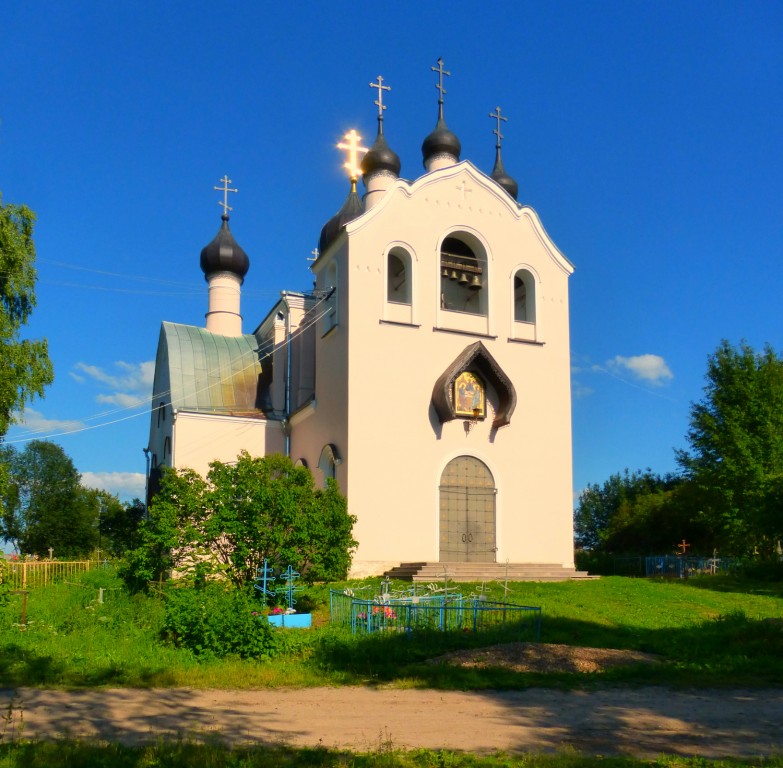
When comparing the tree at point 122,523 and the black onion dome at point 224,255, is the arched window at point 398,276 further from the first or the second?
the tree at point 122,523

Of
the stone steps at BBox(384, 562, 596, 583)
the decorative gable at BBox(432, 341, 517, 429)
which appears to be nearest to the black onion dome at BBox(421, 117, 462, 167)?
the decorative gable at BBox(432, 341, 517, 429)

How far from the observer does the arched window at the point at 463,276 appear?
1980cm

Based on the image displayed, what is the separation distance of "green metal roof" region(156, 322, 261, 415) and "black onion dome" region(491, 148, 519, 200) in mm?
8951

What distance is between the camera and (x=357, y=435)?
17.7 meters

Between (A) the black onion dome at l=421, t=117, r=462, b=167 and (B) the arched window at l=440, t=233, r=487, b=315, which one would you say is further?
(A) the black onion dome at l=421, t=117, r=462, b=167

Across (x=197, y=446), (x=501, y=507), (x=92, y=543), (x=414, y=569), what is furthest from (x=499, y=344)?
(x=92, y=543)

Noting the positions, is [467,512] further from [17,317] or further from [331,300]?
[17,317]

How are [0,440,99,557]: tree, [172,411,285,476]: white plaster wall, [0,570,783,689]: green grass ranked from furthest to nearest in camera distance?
[0,440,99,557]: tree → [172,411,285,476]: white plaster wall → [0,570,783,689]: green grass

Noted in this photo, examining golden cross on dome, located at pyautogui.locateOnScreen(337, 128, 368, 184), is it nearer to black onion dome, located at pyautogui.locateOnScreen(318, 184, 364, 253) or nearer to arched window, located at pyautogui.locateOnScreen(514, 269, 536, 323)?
black onion dome, located at pyautogui.locateOnScreen(318, 184, 364, 253)

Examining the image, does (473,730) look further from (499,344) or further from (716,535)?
(716,535)

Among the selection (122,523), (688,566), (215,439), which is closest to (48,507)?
(122,523)

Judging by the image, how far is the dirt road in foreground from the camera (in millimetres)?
6109

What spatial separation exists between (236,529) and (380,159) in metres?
12.3

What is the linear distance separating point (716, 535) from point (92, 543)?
3503cm
